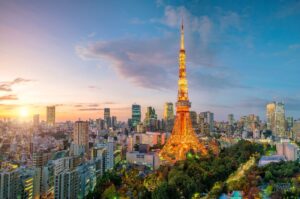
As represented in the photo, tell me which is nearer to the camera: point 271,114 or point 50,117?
point 271,114

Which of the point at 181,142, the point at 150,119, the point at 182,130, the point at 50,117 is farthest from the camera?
the point at 50,117

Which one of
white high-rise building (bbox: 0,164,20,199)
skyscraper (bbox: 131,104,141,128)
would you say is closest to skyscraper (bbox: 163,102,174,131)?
skyscraper (bbox: 131,104,141,128)

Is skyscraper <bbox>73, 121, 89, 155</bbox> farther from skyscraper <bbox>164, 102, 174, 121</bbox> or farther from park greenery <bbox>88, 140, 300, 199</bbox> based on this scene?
skyscraper <bbox>164, 102, 174, 121</bbox>

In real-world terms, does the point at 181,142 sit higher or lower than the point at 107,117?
lower

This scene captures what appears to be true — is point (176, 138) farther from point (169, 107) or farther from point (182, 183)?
point (169, 107)

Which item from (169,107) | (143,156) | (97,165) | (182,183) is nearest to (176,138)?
(143,156)

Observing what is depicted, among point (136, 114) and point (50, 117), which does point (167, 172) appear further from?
point (50, 117)

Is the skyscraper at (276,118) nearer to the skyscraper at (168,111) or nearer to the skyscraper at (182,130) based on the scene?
the skyscraper at (168,111)

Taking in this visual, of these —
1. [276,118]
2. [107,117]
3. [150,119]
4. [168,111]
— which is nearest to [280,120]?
[276,118]
